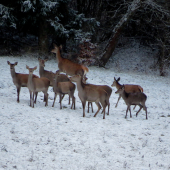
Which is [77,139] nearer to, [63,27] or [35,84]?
[35,84]

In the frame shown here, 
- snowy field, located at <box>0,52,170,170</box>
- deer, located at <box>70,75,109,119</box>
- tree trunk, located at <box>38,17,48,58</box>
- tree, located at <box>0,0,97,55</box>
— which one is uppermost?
tree, located at <box>0,0,97,55</box>

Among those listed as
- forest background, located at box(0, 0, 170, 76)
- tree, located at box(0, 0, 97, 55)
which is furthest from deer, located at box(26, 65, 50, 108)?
forest background, located at box(0, 0, 170, 76)

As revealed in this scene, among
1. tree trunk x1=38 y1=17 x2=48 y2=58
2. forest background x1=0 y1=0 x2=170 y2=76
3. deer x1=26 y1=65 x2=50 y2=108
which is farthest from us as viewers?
tree trunk x1=38 y1=17 x2=48 y2=58

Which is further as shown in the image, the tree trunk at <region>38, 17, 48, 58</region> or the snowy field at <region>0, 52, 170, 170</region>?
the tree trunk at <region>38, 17, 48, 58</region>

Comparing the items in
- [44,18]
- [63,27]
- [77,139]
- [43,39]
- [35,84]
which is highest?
[44,18]

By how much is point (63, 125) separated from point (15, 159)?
2318 mm

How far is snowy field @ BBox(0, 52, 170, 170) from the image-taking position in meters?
5.27

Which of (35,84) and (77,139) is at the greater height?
(35,84)

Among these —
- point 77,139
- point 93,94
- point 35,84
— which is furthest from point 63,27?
point 77,139

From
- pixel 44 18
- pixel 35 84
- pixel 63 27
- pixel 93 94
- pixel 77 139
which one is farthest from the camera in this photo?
pixel 44 18

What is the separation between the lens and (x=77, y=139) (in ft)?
21.0

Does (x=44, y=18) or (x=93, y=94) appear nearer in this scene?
(x=93, y=94)

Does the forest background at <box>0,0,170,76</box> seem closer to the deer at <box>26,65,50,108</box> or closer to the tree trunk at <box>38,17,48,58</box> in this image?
the tree trunk at <box>38,17,48,58</box>

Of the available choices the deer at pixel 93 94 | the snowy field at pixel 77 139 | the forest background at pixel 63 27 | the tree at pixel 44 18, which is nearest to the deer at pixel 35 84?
the snowy field at pixel 77 139
